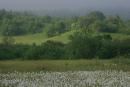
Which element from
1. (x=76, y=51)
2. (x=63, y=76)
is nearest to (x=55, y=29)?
(x=76, y=51)

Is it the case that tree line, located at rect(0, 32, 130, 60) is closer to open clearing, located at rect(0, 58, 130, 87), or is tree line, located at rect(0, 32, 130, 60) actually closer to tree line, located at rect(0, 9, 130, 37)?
open clearing, located at rect(0, 58, 130, 87)

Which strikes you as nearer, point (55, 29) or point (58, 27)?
point (55, 29)

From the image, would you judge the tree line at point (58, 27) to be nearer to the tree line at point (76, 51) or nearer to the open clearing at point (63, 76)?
the tree line at point (76, 51)

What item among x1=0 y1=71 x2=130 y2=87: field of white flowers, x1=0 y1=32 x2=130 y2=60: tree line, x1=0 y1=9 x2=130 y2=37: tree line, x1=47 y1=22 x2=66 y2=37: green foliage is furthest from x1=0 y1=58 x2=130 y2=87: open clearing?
x1=47 y1=22 x2=66 y2=37: green foliage

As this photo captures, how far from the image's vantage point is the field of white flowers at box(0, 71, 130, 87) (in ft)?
107

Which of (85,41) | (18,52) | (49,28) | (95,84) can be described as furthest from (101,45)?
(49,28)

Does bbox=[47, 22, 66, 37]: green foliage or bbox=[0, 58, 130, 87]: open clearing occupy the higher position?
bbox=[47, 22, 66, 37]: green foliage

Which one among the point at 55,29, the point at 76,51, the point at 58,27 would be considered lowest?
the point at 76,51

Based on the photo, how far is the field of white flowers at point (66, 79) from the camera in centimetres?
3276

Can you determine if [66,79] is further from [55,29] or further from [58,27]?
[58,27]

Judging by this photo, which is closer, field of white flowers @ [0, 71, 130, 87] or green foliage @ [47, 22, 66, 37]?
field of white flowers @ [0, 71, 130, 87]

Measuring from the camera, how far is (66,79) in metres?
35.3

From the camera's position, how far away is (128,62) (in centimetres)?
5012

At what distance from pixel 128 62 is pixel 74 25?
6681 centimetres
